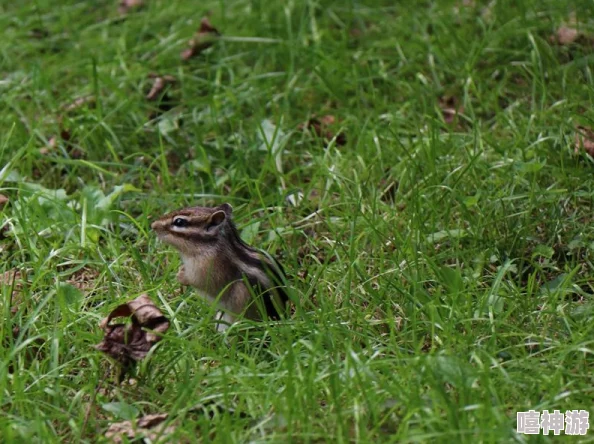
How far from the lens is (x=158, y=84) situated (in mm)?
7621

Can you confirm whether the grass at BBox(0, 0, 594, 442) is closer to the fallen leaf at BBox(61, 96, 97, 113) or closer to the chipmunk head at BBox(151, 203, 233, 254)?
the fallen leaf at BBox(61, 96, 97, 113)

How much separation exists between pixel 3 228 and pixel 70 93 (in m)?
1.82

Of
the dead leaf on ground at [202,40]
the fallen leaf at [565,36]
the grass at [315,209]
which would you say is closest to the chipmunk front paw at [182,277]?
the grass at [315,209]

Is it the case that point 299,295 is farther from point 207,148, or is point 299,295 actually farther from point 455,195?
point 207,148

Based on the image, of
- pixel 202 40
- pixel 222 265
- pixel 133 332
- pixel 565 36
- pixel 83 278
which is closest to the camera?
pixel 133 332

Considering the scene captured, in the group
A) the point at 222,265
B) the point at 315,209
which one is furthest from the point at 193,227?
the point at 315,209

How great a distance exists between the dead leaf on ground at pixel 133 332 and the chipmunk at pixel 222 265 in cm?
43

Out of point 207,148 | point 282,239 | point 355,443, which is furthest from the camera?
point 207,148

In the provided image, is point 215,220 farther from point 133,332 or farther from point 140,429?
point 140,429

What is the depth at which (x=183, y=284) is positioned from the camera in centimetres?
552

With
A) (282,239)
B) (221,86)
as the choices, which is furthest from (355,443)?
(221,86)

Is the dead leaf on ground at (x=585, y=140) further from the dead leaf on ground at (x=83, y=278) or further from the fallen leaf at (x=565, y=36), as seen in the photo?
the dead leaf on ground at (x=83, y=278)

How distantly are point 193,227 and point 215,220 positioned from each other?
0.37 feet

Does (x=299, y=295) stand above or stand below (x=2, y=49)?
below
